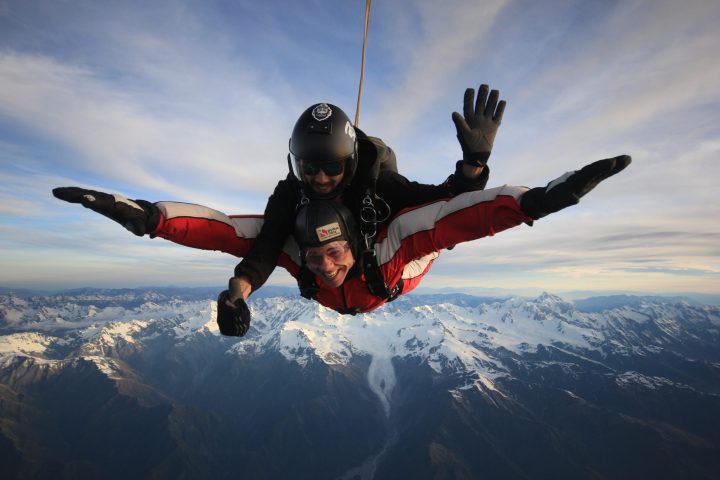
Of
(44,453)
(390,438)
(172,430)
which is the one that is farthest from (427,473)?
(44,453)

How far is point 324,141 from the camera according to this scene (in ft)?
12.4

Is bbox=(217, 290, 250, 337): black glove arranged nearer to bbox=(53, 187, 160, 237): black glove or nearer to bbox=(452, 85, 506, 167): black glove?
bbox=(53, 187, 160, 237): black glove

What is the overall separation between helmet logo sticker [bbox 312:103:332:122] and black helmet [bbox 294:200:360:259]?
911 mm

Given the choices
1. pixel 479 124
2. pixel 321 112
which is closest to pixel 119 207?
pixel 321 112

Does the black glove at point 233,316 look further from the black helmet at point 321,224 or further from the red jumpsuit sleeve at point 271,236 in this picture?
the black helmet at point 321,224

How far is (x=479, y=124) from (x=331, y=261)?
2.18 metres

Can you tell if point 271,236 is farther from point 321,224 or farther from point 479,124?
point 479,124

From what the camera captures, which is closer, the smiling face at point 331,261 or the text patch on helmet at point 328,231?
the text patch on helmet at point 328,231

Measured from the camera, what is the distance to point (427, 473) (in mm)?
126188

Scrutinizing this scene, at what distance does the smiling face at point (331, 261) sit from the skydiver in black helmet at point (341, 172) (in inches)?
15.3

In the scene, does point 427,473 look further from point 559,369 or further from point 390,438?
point 559,369

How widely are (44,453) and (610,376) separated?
249168 mm

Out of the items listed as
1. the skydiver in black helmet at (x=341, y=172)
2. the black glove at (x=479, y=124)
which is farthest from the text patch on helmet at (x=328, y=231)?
the black glove at (x=479, y=124)

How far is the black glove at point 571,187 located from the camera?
248 centimetres
